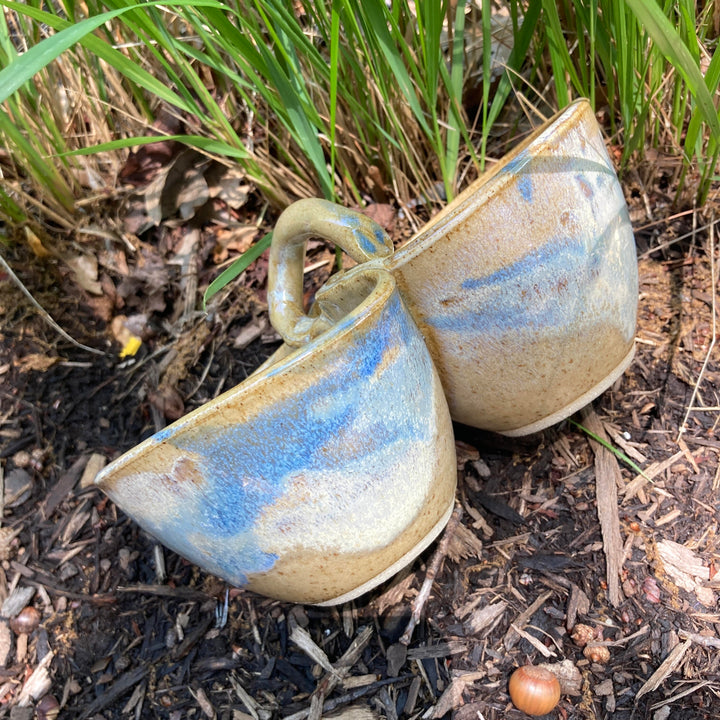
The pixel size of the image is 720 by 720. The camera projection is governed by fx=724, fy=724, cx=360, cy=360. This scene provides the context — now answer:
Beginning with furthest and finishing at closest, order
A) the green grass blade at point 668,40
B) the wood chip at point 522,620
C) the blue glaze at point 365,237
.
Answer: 1. the wood chip at point 522,620
2. the blue glaze at point 365,237
3. the green grass blade at point 668,40

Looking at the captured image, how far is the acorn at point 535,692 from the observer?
0.99 meters

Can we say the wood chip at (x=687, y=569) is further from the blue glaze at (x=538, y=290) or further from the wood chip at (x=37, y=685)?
the wood chip at (x=37, y=685)

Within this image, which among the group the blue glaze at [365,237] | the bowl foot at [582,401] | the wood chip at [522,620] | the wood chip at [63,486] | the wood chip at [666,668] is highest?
the blue glaze at [365,237]

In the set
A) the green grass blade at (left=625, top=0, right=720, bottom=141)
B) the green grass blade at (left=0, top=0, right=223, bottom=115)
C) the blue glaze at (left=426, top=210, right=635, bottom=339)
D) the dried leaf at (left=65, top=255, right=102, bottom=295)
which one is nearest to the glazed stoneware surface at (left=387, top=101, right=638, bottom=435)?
the blue glaze at (left=426, top=210, right=635, bottom=339)

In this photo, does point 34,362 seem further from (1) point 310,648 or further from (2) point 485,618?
(2) point 485,618

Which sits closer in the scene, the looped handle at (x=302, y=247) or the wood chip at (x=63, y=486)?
Result: the looped handle at (x=302, y=247)

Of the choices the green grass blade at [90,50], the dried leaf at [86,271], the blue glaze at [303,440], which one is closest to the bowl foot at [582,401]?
the blue glaze at [303,440]

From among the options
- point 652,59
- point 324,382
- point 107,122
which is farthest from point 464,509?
point 107,122

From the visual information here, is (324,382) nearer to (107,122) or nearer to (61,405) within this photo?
(61,405)

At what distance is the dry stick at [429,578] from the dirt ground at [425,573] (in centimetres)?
1

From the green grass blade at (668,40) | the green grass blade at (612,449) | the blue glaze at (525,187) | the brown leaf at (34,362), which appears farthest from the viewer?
the brown leaf at (34,362)

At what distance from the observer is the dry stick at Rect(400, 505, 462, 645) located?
44.1 inches

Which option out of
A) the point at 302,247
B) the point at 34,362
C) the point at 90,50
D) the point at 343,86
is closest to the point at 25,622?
the point at 34,362

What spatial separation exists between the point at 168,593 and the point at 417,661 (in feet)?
1.48
